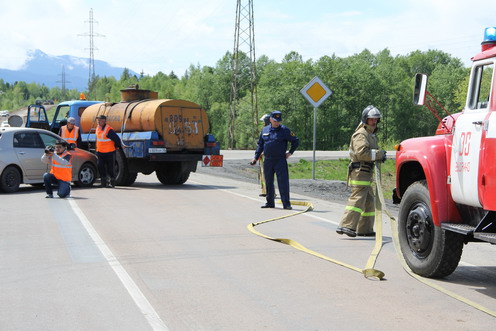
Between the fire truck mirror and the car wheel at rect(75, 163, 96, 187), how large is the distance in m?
13.3

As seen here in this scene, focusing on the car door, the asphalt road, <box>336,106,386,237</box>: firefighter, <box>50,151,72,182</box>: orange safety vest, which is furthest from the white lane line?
the car door

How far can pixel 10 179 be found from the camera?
16.9m

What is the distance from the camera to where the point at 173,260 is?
8.30 metres

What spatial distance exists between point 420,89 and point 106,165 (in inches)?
518

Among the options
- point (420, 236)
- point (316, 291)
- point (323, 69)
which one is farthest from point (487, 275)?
point (323, 69)

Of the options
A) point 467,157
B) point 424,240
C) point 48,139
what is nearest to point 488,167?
point 467,157

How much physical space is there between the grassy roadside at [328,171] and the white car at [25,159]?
1120cm

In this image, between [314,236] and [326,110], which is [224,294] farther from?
[326,110]

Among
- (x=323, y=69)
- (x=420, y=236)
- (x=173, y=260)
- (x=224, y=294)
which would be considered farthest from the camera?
(x=323, y=69)

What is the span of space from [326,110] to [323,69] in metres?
6.10

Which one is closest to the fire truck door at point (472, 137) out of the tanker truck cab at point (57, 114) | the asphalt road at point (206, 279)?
the asphalt road at point (206, 279)

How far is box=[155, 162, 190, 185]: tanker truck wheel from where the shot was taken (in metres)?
19.5

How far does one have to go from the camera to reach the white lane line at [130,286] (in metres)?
5.63

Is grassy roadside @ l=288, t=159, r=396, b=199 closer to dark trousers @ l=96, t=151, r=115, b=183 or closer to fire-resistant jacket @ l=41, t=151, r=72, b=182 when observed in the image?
dark trousers @ l=96, t=151, r=115, b=183
